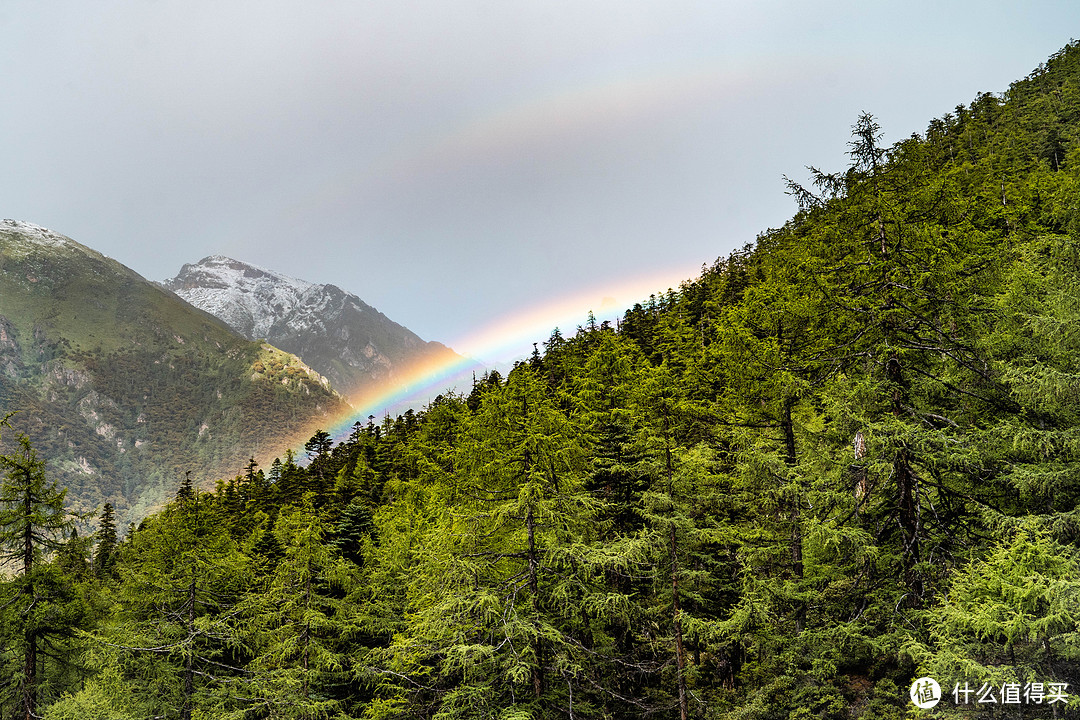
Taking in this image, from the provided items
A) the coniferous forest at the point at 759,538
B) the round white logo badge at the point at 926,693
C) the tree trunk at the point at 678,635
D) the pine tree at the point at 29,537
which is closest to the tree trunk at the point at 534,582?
the coniferous forest at the point at 759,538

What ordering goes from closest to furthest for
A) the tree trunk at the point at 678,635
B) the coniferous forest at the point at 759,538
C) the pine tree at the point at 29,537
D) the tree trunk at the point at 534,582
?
1. the coniferous forest at the point at 759,538
2. the tree trunk at the point at 534,582
3. the tree trunk at the point at 678,635
4. the pine tree at the point at 29,537

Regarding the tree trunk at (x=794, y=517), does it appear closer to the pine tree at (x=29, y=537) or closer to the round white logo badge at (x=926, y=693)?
the round white logo badge at (x=926, y=693)

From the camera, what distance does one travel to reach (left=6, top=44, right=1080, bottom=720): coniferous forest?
424 inches

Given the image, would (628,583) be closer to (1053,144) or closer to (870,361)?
(870,361)

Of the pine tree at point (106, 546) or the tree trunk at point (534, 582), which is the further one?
the pine tree at point (106, 546)

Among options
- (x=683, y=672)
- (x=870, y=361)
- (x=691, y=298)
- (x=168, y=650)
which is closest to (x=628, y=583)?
(x=683, y=672)

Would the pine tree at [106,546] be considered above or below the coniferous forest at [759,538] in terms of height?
below

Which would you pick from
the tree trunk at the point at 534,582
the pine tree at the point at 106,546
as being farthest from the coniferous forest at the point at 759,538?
the pine tree at the point at 106,546

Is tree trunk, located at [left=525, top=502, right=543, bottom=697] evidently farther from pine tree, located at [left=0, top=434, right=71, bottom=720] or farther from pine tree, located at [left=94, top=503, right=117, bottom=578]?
pine tree, located at [left=94, top=503, right=117, bottom=578]

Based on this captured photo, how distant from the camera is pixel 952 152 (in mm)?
66875

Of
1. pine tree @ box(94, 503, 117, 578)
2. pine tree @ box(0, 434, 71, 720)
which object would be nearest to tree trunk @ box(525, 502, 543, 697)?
pine tree @ box(0, 434, 71, 720)

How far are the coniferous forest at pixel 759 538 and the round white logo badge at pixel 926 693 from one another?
16 cm

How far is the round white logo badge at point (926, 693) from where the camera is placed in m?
9.00

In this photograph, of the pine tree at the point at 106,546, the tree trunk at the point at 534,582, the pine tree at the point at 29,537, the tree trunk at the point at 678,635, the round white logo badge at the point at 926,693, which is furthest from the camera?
the pine tree at the point at 106,546
